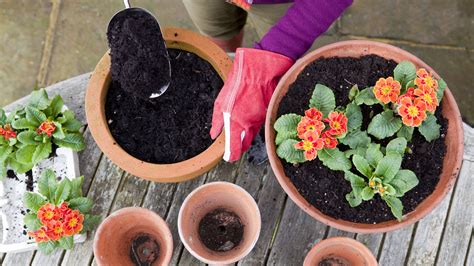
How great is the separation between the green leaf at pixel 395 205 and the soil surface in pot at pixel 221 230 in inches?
13.7

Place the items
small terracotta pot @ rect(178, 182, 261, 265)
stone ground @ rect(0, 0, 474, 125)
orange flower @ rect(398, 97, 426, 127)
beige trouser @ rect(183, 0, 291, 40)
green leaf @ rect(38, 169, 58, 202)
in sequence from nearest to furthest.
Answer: orange flower @ rect(398, 97, 426, 127)
small terracotta pot @ rect(178, 182, 261, 265)
green leaf @ rect(38, 169, 58, 202)
beige trouser @ rect(183, 0, 291, 40)
stone ground @ rect(0, 0, 474, 125)

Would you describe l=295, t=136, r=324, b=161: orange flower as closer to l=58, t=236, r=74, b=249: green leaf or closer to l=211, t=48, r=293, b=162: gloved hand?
l=211, t=48, r=293, b=162: gloved hand

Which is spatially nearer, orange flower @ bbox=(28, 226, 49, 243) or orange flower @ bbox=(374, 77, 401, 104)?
orange flower @ bbox=(374, 77, 401, 104)

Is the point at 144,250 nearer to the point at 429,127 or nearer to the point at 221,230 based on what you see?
the point at 221,230

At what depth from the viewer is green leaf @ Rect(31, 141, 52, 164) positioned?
1185 mm

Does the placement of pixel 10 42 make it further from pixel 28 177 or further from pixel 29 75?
pixel 28 177

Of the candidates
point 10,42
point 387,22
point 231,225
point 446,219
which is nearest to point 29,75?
point 10,42

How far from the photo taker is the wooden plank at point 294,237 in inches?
46.3

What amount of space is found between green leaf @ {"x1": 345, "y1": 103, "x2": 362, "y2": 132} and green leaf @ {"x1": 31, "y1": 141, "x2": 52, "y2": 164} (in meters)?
0.71

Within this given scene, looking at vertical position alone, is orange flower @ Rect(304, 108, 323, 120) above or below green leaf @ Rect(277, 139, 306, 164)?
above

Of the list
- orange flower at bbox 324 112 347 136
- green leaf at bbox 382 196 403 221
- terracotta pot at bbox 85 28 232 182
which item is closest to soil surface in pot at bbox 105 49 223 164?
terracotta pot at bbox 85 28 232 182

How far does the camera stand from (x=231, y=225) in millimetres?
1175

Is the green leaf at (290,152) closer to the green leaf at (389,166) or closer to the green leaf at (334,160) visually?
the green leaf at (334,160)

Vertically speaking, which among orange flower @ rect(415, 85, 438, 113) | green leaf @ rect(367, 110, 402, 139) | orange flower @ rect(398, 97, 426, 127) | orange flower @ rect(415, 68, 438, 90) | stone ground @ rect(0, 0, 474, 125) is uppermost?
orange flower @ rect(415, 68, 438, 90)
